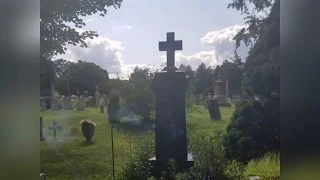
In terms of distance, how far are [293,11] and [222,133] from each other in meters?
2.00

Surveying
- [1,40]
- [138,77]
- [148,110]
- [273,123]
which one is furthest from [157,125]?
[1,40]

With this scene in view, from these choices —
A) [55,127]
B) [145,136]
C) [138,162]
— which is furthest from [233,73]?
[55,127]

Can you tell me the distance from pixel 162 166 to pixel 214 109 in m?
0.67

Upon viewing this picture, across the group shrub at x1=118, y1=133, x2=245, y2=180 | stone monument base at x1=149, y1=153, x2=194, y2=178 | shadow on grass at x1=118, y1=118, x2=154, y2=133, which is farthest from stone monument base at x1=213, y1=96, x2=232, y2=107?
shadow on grass at x1=118, y1=118, x2=154, y2=133

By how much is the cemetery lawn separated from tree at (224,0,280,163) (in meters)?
0.15

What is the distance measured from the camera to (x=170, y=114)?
272 centimetres

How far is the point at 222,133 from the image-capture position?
267 cm

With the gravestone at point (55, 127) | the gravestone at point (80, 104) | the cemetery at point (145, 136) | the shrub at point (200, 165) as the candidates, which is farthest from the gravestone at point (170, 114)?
the gravestone at point (55, 127)

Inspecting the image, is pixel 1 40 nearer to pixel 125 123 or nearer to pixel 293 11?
pixel 293 11

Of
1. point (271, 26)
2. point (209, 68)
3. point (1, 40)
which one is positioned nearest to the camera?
point (1, 40)

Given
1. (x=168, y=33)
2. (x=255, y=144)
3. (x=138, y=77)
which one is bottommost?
(x=255, y=144)

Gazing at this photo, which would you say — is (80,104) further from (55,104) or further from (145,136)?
(145,136)

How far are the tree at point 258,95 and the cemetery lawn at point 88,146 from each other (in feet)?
0.49

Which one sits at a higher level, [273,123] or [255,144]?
[273,123]
